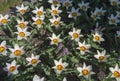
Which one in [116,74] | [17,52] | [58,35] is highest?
[58,35]

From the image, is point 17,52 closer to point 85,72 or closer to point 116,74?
point 85,72

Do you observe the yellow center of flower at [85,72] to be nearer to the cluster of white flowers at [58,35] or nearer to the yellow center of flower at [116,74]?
the cluster of white flowers at [58,35]

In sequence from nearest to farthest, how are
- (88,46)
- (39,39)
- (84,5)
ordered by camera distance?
(88,46), (39,39), (84,5)

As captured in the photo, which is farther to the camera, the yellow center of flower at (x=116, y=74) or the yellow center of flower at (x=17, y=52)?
the yellow center of flower at (x=17, y=52)

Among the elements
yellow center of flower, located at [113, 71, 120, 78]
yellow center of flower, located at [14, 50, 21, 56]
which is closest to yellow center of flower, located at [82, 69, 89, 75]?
yellow center of flower, located at [113, 71, 120, 78]

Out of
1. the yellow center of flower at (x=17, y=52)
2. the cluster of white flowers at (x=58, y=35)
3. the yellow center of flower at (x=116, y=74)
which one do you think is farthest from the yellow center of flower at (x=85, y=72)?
the yellow center of flower at (x=17, y=52)

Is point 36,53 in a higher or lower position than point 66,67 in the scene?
higher

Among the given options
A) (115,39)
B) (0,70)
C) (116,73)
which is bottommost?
(116,73)

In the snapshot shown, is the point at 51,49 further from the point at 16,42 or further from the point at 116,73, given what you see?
the point at 116,73

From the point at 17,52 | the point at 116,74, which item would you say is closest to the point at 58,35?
the point at 17,52

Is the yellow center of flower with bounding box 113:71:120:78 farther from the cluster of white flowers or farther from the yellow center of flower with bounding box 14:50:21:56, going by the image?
the yellow center of flower with bounding box 14:50:21:56

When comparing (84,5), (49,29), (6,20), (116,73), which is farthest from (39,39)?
(116,73)
